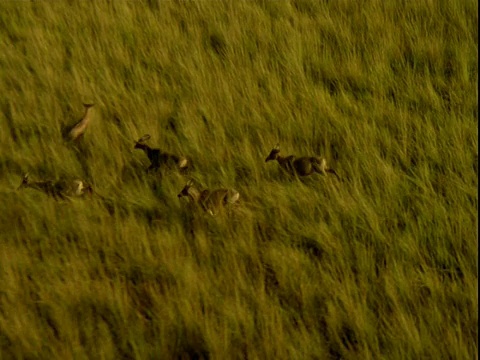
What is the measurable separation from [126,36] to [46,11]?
77 centimetres

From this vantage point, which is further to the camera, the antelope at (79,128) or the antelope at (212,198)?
the antelope at (79,128)

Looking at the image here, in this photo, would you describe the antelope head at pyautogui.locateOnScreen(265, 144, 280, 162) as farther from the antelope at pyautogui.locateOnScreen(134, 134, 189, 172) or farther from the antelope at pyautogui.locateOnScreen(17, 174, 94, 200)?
the antelope at pyautogui.locateOnScreen(17, 174, 94, 200)

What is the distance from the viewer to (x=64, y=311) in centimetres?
257

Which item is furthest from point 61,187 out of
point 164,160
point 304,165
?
point 304,165

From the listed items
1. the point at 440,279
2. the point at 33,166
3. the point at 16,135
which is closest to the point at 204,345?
the point at 440,279

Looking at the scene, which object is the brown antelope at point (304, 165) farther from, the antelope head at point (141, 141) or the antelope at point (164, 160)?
the antelope head at point (141, 141)

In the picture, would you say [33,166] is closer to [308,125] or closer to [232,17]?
[308,125]

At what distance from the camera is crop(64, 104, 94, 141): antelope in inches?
143

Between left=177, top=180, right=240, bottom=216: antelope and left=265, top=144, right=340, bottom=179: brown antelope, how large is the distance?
311 mm

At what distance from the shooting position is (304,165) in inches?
127

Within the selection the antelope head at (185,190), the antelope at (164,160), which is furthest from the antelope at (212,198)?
the antelope at (164,160)

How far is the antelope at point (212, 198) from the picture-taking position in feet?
10.0

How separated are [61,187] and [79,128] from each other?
54 cm

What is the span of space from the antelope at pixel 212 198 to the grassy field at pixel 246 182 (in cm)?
6
